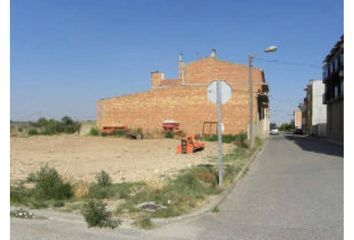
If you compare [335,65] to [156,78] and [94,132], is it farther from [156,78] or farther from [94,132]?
[94,132]

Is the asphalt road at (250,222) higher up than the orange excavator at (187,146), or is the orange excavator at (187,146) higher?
the orange excavator at (187,146)

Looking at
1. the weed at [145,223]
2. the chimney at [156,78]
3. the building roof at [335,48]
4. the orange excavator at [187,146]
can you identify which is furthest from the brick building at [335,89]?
the weed at [145,223]

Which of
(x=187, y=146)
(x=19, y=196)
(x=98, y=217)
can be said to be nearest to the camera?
(x=98, y=217)

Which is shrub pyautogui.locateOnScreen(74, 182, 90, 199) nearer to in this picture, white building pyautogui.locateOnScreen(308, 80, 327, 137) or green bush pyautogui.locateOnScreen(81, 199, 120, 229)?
green bush pyautogui.locateOnScreen(81, 199, 120, 229)

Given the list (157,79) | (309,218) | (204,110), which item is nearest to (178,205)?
(309,218)

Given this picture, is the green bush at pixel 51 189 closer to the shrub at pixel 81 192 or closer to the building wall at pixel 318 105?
the shrub at pixel 81 192

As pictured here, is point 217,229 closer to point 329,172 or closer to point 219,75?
point 329,172

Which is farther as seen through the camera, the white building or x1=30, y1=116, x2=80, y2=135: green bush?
the white building

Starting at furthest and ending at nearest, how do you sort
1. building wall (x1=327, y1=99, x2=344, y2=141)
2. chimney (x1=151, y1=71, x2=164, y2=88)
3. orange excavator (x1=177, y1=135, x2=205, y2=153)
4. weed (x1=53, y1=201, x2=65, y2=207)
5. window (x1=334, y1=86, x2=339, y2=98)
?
chimney (x1=151, y1=71, x2=164, y2=88) → window (x1=334, y1=86, x2=339, y2=98) → building wall (x1=327, y1=99, x2=344, y2=141) → orange excavator (x1=177, y1=135, x2=205, y2=153) → weed (x1=53, y1=201, x2=65, y2=207)

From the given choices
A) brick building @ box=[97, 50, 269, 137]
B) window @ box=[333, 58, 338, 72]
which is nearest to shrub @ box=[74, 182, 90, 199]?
brick building @ box=[97, 50, 269, 137]

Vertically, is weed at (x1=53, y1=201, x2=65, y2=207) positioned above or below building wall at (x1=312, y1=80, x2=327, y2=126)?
below

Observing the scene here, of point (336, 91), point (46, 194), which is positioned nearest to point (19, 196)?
point (46, 194)

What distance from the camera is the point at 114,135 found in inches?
1855

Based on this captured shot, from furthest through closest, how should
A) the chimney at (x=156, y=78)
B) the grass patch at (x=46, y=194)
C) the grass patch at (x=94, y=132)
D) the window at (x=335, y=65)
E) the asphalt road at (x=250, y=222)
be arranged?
the chimney at (x=156, y=78), the window at (x=335, y=65), the grass patch at (x=94, y=132), the grass patch at (x=46, y=194), the asphalt road at (x=250, y=222)
